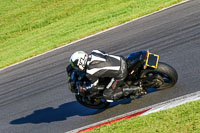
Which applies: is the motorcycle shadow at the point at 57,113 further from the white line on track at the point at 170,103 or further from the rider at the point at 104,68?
the rider at the point at 104,68

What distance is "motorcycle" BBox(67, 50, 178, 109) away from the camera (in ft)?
25.2

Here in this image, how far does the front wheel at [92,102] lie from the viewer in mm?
8469

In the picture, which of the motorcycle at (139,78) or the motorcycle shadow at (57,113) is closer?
the motorcycle at (139,78)

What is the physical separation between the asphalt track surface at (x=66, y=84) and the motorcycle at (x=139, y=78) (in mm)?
360

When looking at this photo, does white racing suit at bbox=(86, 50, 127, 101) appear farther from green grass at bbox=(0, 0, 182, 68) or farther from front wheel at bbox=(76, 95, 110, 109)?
green grass at bbox=(0, 0, 182, 68)

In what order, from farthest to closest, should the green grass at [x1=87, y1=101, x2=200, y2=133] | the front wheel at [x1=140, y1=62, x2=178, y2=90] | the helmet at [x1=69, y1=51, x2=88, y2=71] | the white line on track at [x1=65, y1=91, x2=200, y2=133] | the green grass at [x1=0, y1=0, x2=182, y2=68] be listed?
the green grass at [x1=0, y1=0, x2=182, y2=68] < the front wheel at [x1=140, y1=62, x2=178, y2=90] < the helmet at [x1=69, y1=51, x2=88, y2=71] < the white line on track at [x1=65, y1=91, x2=200, y2=133] < the green grass at [x1=87, y1=101, x2=200, y2=133]

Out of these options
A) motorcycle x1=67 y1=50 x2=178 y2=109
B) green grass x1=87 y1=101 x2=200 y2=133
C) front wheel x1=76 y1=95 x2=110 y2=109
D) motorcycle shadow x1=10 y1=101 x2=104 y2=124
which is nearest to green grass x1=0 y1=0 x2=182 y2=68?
motorcycle shadow x1=10 y1=101 x2=104 y2=124

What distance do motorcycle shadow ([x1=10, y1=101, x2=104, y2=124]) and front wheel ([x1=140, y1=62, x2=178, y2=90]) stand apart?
176 cm

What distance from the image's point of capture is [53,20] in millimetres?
23453

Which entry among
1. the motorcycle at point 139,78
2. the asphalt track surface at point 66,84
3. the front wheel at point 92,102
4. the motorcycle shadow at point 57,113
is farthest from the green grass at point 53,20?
the motorcycle at point 139,78

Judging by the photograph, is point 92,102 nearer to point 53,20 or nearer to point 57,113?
point 57,113

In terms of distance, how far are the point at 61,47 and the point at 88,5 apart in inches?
336

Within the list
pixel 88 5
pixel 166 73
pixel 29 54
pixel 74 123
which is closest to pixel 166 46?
pixel 166 73

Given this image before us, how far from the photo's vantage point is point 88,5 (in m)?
23.6
